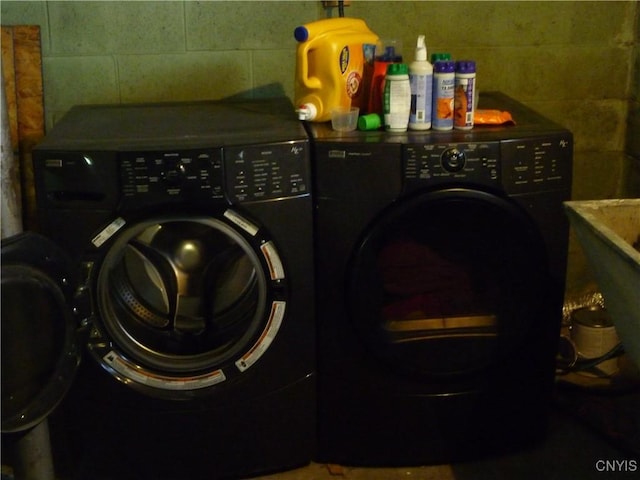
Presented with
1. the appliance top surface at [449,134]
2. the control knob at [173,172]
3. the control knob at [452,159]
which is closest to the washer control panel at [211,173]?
the control knob at [173,172]

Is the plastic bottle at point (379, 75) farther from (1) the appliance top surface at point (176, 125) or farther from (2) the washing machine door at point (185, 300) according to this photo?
(2) the washing machine door at point (185, 300)

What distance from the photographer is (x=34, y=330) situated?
1.72 meters

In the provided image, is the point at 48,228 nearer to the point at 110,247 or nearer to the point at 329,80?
the point at 110,247

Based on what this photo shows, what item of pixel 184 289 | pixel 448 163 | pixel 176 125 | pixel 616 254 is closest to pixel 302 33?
pixel 176 125

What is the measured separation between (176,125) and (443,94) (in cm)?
71

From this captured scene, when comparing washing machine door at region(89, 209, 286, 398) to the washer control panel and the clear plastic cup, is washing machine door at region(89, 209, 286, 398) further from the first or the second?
the clear plastic cup

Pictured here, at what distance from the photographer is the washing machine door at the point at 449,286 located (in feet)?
6.82

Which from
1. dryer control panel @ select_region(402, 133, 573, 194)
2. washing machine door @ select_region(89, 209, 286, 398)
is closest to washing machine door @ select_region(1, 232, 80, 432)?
washing machine door @ select_region(89, 209, 286, 398)

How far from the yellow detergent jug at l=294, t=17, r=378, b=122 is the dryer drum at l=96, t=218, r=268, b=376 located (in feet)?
1.45

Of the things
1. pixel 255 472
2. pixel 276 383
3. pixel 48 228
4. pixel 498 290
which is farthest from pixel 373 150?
pixel 255 472

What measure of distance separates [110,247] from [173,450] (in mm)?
606

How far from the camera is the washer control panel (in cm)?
192

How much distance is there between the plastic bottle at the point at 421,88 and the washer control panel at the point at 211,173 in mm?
321

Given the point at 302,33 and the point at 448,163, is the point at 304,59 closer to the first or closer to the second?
the point at 302,33
